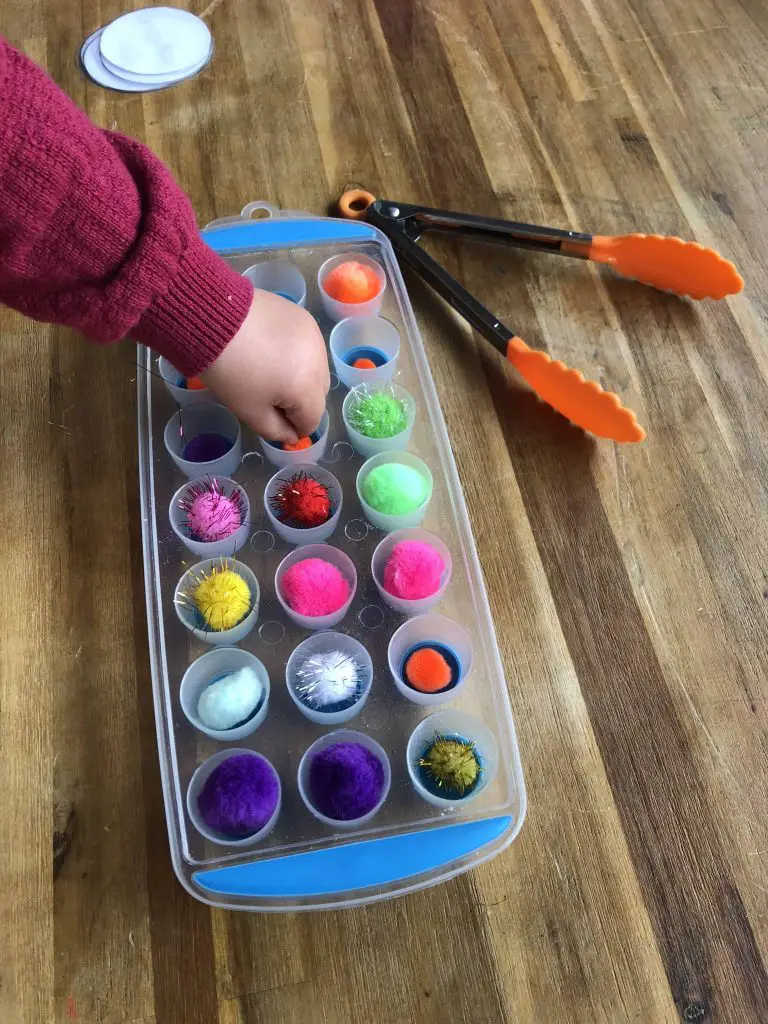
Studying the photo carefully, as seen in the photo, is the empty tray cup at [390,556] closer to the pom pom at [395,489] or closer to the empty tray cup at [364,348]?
the pom pom at [395,489]

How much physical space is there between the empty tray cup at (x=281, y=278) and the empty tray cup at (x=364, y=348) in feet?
0.17

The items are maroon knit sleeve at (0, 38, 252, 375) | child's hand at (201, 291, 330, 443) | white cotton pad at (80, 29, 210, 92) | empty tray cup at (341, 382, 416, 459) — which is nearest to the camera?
maroon knit sleeve at (0, 38, 252, 375)

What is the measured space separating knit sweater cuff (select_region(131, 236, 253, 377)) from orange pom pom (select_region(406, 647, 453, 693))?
0.82 ft

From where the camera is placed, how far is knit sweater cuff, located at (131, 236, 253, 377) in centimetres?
45

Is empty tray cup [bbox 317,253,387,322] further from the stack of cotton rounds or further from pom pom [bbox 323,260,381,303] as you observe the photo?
the stack of cotton rounds

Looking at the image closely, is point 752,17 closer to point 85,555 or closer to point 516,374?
point 516,374

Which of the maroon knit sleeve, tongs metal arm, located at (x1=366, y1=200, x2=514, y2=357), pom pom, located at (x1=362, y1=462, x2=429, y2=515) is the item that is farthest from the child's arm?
tongs metal arm, located at (x1=366, y1=200, x2=514, y2=357)

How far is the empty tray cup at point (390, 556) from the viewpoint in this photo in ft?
1.74

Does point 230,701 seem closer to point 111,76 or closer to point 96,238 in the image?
point 96,238

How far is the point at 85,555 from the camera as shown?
0.59 m

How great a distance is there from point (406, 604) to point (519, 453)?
183 mm

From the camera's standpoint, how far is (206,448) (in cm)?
60

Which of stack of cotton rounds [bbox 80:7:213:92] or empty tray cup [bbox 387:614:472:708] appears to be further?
stack of cotton rounds [bbox 80:7:213:92]

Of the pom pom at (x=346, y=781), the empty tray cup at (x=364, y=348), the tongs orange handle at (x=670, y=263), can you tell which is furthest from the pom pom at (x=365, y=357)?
the pom pom at (x=346, y=781)
